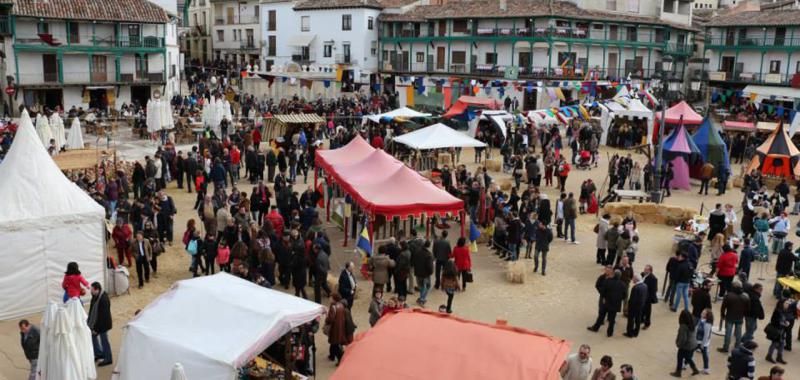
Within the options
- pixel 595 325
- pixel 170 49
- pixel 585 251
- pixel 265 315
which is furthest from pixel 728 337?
pixel 170 49

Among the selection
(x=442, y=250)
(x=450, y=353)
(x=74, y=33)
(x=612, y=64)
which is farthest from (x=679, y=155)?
(x=74, y=33)

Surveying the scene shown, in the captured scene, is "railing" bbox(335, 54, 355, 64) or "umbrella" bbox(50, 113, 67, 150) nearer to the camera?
"umbrella" bbox(50, 113, 67, 150)

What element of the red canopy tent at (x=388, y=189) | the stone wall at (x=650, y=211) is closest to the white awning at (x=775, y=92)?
the stone wall at (x=650, y=211)

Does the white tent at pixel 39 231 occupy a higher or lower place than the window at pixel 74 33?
lower

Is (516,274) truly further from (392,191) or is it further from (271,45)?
(271,45)

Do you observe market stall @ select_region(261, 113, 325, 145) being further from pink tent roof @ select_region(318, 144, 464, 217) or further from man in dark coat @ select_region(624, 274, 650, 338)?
man in dark coat @ select_region(624, 274, 650, 338)

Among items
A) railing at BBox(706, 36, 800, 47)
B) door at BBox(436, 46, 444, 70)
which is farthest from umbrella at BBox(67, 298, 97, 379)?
railing at BBox(706, 36, 800, 47)

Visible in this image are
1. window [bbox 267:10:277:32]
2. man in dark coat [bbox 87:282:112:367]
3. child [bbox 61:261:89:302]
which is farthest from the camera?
window [bbox 267:10:277:32]

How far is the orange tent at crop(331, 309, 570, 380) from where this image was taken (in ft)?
21.1

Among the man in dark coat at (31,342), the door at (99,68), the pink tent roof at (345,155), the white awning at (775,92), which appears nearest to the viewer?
the man in dark coat at (31,342)

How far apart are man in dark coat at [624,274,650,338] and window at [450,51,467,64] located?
35478 millimetres

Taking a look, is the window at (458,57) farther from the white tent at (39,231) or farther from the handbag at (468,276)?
the white tent at (39,231)

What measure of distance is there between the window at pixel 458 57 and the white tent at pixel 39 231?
3561cm

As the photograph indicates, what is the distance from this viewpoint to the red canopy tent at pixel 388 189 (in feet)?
43.9
